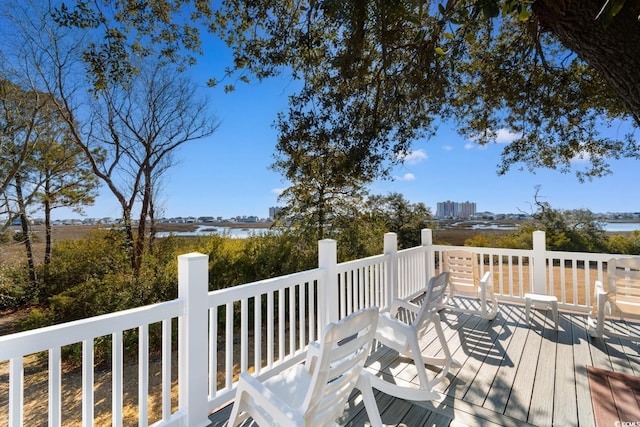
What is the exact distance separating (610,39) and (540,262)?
11.5 feet

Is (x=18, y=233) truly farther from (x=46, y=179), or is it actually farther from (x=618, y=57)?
(x=618, y=57)

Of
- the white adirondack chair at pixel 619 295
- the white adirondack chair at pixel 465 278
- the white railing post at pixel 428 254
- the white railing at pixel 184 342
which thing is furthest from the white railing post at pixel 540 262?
the white railing at pixel 184 342

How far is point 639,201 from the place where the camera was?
6.46 meters

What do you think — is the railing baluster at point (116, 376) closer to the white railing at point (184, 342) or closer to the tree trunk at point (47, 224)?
the white railing at point (184, 342)

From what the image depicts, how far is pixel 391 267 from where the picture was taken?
422cm

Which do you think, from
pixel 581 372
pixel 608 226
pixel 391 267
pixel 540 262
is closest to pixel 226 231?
pixel 391 267

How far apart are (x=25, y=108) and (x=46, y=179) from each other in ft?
6.62

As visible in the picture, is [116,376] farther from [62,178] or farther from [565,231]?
[565,231]

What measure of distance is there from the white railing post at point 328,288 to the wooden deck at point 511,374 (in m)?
0.64

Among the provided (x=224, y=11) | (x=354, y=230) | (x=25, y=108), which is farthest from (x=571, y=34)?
A: (x=25, y=108)

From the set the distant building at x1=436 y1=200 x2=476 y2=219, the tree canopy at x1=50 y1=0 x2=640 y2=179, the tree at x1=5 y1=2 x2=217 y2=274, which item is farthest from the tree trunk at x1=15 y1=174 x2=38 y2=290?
the distant building at x1=436 y1=200 x2=476 y2=219

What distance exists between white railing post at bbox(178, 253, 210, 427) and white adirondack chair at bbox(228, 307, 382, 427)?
456mm

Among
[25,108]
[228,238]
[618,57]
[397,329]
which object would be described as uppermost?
[25,108]

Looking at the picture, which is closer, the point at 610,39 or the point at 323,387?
the point at 323,387
